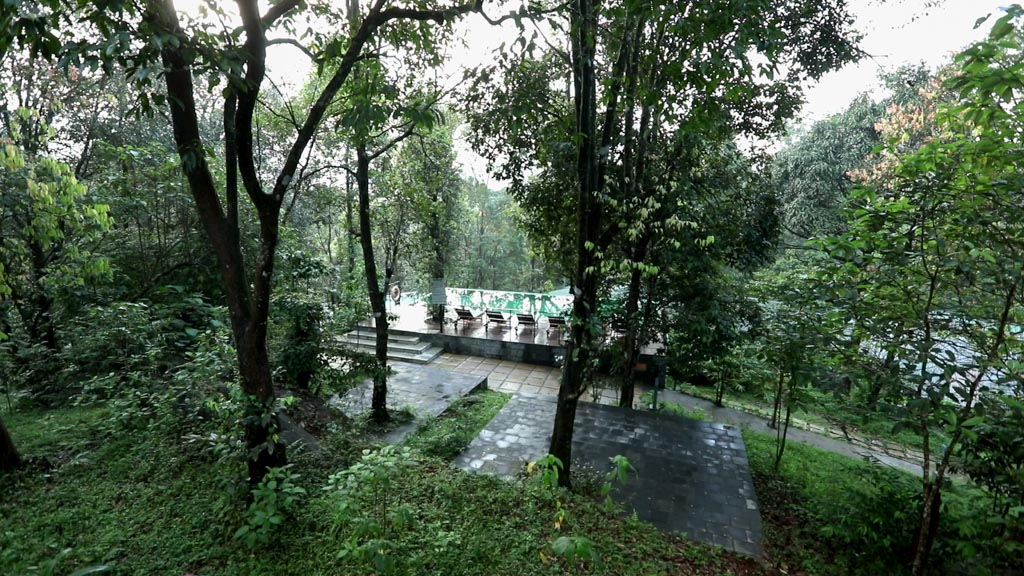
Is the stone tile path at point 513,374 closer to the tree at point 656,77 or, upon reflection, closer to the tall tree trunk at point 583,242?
the tall tree trunk at point 583,242

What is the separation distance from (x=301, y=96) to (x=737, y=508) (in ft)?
34.5

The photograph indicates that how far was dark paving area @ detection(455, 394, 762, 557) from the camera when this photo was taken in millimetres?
4652

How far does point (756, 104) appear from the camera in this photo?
664 centimetres

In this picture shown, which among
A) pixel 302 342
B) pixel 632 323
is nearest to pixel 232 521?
pixel 302 342

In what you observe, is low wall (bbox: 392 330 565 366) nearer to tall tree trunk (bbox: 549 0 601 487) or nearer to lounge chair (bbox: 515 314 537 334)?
lounge chair (bbox: 515 314 537 334)

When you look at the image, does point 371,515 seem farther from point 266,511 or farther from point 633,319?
point 633,319

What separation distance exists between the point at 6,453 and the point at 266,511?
100 inches

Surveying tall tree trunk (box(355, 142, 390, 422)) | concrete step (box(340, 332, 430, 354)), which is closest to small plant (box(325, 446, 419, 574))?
tall tree trunk (box(355, 142, 390, 422))

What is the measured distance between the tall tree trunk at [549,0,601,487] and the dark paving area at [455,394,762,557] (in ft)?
3.68

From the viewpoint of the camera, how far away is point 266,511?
283cm

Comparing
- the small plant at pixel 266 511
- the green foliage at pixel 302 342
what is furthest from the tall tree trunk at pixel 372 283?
the small plant at pixel 266 511

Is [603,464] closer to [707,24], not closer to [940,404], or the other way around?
[940,404]

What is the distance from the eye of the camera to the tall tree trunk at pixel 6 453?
11.6 ft

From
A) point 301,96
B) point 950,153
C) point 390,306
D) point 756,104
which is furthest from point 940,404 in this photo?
point 390,306
